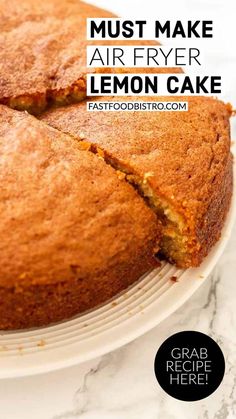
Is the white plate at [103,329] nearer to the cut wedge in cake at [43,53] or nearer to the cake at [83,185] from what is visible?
the cake at [83,185]

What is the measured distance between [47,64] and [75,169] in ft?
1.52

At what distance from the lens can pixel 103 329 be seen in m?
1.75

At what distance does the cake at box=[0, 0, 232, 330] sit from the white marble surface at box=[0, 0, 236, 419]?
0.17 meters

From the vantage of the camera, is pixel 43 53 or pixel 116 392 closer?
pixel 116 392

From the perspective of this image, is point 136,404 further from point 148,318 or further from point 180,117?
point 180,117

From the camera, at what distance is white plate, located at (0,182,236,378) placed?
1679 millimetres

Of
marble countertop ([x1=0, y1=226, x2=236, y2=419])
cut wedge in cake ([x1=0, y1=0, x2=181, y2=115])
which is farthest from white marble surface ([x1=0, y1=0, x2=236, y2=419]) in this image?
cut wedge in cake ([x1=0, y1=0, x2=181, y2=115])

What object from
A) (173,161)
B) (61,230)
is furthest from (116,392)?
(173,161)

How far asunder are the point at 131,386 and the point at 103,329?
18cm

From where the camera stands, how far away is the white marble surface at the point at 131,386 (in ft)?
5.70

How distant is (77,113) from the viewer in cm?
196

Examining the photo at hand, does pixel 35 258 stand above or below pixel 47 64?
below

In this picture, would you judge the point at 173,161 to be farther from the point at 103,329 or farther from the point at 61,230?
the point at 103,329

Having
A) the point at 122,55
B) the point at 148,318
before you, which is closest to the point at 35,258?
the point at 148,318
